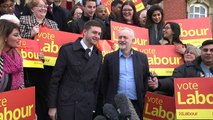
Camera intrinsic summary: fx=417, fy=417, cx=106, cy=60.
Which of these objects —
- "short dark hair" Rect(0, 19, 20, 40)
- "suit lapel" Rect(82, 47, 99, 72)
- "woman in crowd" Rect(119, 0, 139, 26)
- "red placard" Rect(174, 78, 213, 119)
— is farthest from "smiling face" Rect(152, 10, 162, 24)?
"short dark hair" Rect(0, 19, 20, 40)

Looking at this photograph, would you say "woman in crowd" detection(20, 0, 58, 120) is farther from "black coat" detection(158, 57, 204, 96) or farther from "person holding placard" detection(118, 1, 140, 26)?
"black coat" detection(158, 57, 204, 96)

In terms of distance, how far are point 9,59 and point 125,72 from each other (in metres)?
1.62

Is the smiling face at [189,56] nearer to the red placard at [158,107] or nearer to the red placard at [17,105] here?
the red placard at [158,107]

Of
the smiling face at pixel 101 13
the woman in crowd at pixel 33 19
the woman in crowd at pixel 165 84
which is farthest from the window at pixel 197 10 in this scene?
the woman in crowd at pixel 33 19

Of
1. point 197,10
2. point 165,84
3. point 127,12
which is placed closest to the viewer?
point 165,84

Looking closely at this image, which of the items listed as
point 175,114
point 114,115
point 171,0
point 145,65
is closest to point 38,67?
point 145,65

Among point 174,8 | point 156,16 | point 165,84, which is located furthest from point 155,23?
point 174,8

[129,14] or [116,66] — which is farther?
[129,14]

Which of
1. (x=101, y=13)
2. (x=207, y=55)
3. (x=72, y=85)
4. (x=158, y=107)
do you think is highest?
(x=101, y=13)

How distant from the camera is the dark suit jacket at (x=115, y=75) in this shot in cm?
549

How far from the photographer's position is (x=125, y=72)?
551cm

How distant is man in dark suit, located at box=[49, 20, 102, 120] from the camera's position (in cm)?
553

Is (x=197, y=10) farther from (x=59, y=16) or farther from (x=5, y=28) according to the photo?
(x=5, y=28)

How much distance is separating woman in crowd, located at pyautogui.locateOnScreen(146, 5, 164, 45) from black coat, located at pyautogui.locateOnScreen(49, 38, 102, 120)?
210cm
